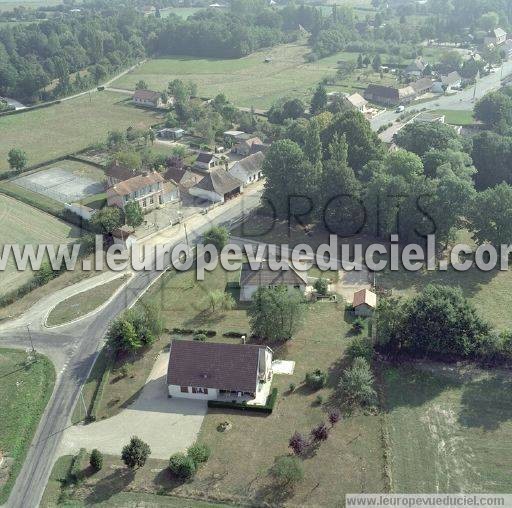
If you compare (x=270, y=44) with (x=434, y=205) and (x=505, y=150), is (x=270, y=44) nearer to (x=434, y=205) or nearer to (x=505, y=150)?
(x=505, y=150)

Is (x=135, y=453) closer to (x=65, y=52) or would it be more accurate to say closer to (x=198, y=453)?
(x=198, y=453)

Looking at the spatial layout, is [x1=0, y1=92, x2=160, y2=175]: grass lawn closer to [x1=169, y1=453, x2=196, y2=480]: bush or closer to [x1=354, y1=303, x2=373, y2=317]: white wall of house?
[x1=354, y1=303, x2=373, y2=317]: white wall of house

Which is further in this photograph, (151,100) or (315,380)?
(151,100)

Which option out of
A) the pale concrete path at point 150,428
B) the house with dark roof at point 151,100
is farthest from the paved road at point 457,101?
→ the pale concrete path at point 150,428

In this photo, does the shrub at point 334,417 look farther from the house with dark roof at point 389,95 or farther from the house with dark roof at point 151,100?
the house with dark roof at point 151,100

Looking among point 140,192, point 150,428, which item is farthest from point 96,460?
point 140,192

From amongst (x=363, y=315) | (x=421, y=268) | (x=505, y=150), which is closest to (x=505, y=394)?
(x=363, y=315)
